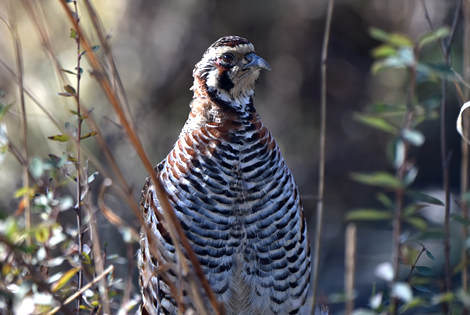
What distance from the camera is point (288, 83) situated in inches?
322

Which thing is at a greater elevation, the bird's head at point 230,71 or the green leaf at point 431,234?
the bird's head at point 230,71

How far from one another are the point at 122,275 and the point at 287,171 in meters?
3.54

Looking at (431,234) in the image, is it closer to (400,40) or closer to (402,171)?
(402,171)

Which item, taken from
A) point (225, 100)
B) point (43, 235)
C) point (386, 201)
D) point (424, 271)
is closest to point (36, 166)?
point (43, 235)

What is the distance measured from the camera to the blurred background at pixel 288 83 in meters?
6.92

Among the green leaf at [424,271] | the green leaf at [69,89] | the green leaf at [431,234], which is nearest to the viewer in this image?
the green leaf at [431,234]

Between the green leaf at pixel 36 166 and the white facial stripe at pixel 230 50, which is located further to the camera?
the white facial stripe at pixel 230 50

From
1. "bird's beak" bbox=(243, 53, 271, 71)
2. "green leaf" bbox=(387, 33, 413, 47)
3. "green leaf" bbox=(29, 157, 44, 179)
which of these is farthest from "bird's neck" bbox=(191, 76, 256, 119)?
"green leaf" bbox=(29, 157, 44, 179)

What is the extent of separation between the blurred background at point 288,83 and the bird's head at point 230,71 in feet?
10.8

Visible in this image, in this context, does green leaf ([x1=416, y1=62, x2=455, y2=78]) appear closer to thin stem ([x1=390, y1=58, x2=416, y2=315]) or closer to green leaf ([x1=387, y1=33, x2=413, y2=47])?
thin stem ([x1=390, y1=58, x2=416, y2=315])

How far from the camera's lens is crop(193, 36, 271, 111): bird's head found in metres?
3.06

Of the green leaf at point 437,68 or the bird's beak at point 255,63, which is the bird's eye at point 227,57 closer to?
the bird's beak at point 255,63

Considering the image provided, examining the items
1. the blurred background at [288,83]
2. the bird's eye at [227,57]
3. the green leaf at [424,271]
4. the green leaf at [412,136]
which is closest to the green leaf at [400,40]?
the green leaf at [412,136]

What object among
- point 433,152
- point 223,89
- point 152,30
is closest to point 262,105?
point 152,30
